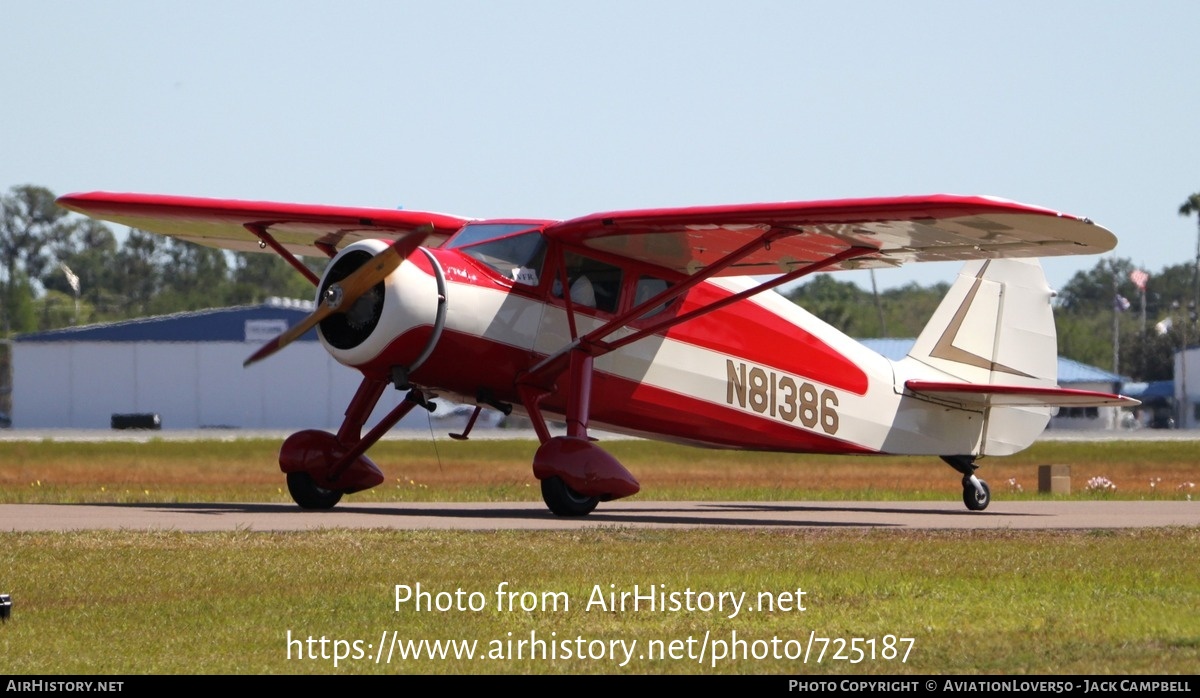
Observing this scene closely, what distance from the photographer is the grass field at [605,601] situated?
25.9ft

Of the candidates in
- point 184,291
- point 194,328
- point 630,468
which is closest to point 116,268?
point 184,291

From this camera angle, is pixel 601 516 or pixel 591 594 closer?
pixel 591 594

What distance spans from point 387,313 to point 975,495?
8.58 m

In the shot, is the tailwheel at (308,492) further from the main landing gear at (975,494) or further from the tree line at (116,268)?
the tree line at (116,268)

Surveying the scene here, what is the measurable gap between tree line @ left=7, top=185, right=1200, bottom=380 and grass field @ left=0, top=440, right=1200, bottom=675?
105 m

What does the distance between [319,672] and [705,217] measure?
9336mm

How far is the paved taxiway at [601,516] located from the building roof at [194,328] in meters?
60.9

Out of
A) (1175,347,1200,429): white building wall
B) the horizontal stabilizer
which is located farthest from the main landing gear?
(1175,347,1200,429): white building wall

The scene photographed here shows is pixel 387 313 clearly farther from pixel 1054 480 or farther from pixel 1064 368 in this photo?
pixel 1064 368

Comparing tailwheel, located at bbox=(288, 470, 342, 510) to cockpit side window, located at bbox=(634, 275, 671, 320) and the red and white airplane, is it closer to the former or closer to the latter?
the red and white airplane

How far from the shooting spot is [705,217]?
16.1 metres

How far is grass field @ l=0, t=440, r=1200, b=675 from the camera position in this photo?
7.88 metres

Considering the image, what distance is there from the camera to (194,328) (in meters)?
80.4

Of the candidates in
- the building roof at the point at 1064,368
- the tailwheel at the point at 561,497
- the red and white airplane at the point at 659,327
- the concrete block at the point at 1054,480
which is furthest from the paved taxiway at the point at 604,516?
the building roof at the point at 1064,368
